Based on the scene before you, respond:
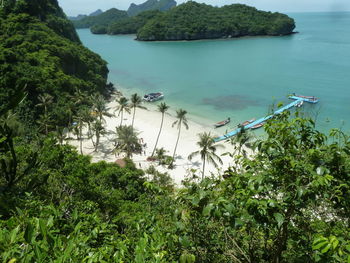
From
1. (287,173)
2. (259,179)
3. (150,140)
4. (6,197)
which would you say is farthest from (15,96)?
(150,140)

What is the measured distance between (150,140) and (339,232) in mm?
25319

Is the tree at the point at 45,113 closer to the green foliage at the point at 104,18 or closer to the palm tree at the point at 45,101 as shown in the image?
the palm tree at the point at 45,101

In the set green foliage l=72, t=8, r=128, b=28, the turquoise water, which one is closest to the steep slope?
the turquoise water

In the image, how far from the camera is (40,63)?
31391 mm

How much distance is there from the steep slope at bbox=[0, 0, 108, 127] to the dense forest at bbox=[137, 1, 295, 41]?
179 feet

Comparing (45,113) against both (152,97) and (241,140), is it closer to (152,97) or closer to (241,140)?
(152,97)

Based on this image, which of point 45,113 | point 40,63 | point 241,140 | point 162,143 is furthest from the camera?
point 40,63

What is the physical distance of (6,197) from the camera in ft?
8.27

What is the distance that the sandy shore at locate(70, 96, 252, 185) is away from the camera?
23.1 metres

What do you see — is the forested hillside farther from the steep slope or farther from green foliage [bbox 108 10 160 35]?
the steep slope

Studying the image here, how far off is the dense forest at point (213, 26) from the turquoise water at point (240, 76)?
21.1 m

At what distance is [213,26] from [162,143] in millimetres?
85279

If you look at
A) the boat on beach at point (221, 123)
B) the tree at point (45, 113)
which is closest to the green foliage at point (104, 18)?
the tree at point (45, 113)

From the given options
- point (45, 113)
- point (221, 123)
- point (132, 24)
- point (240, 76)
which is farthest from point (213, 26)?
point (45, 113)
